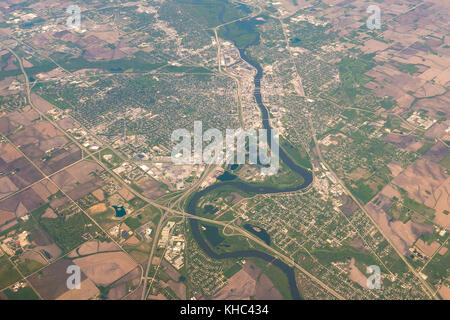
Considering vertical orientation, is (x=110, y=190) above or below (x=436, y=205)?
below

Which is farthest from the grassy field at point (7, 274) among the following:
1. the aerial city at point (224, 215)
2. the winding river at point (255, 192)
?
the winding river at point (255, 192)

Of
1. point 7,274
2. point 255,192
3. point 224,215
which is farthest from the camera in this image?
point 255,192

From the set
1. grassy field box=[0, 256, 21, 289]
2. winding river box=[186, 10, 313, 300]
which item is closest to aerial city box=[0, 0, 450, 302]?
grassy field box=[0, 256, 21, 289]

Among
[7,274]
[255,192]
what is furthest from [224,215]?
[7,274]

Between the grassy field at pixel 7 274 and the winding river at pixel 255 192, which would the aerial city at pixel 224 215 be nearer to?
the grassy field at pixel 7 274

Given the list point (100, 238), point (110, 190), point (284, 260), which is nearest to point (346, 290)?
point (284, 260)

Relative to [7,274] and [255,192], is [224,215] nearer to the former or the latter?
[255,192]

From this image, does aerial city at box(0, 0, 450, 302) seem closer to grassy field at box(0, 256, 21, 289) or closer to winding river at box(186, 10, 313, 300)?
grassy field at box(0, 256, 21, 289)

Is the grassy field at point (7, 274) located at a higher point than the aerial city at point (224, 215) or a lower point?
lower

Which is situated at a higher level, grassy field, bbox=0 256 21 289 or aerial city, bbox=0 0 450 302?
aerial city, bbox=0 0 450 302
